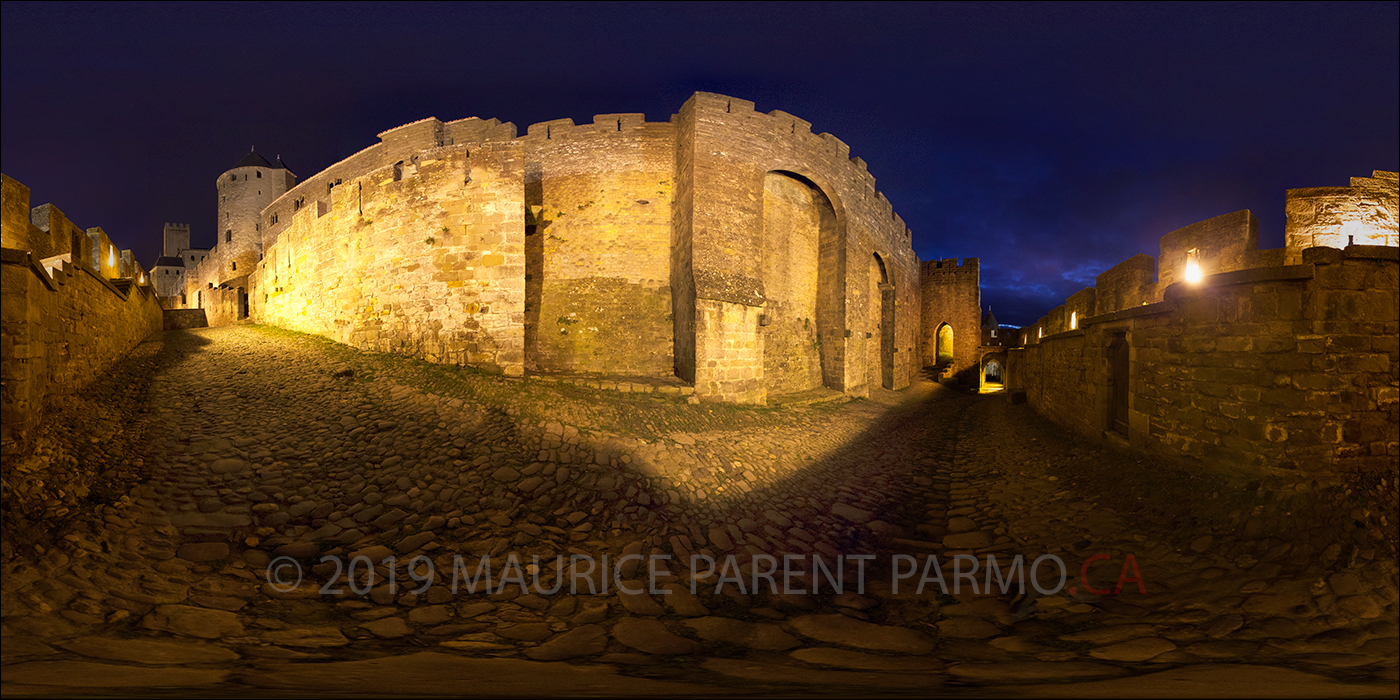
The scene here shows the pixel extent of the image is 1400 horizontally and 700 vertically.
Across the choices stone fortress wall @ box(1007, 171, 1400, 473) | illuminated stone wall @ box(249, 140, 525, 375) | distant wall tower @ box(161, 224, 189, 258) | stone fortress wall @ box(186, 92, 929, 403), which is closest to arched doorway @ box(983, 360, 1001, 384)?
stone fortress wall @ box(186, 92, 929, 403)

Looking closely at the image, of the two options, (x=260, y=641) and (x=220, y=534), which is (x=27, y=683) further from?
(x=220, y=534)

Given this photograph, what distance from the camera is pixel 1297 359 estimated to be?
383 centimetres

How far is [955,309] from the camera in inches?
992

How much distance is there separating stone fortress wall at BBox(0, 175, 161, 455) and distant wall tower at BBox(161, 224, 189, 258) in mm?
54129

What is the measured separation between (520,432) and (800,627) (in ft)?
14.1

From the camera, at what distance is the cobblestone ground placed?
221 cm

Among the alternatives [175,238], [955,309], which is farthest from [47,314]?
[175,238]

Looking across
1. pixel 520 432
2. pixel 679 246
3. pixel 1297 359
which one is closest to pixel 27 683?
pixel 520 432

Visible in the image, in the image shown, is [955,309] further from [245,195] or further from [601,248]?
[245,195]

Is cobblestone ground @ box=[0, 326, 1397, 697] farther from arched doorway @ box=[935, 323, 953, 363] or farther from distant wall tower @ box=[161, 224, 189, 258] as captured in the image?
distant wall tower @ box=[161, 224, 189, 258]

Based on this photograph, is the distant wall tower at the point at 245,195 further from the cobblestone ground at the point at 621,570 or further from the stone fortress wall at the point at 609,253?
the cobblestone ground at the point at 621,570

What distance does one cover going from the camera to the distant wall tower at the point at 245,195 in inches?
1198

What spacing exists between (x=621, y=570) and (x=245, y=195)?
44067 mm

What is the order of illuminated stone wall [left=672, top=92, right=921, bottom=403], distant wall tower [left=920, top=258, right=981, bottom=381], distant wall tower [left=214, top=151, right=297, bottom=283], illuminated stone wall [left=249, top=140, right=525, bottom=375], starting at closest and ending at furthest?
illuminated stone wall [left=249, top=140, right=525, bottom=375]
illuminated stone wall [left=672, top=92, right=921, bottom=403]
distant wall tower [left=920, top=258, right=981, bottom=381]
distant wall tower [left=214, top=151, right=297, bottom=283]
